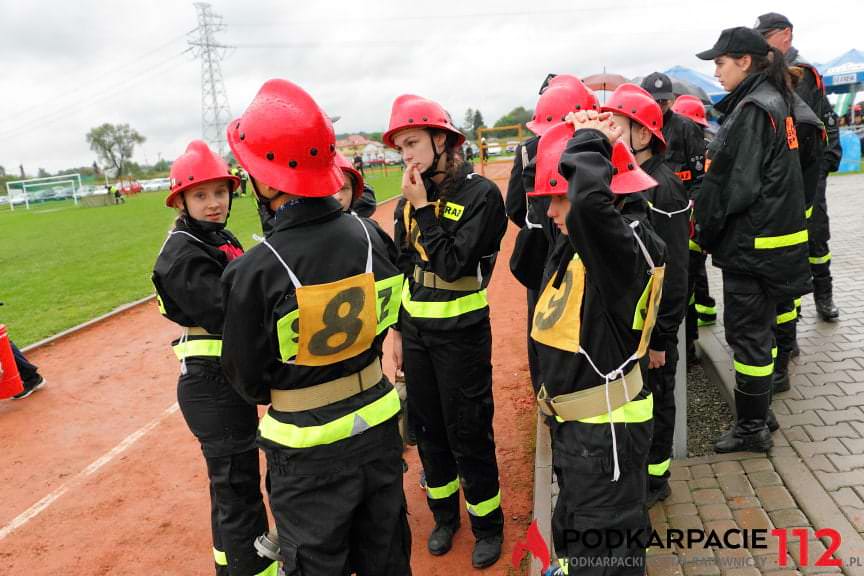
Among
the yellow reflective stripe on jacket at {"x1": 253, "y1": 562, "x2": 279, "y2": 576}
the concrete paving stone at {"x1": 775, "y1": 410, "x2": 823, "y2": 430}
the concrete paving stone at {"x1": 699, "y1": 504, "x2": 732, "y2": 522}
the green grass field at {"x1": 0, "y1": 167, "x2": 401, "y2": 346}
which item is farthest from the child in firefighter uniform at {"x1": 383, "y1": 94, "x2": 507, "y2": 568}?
the green grass field at {"x1": 0, "y1": 167, "x2": 401, "y2": 346}

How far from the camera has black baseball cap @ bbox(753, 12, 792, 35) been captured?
17.1 ft

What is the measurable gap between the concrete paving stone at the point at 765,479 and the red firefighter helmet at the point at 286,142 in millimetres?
3117

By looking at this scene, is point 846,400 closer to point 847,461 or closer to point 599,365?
point 847,461

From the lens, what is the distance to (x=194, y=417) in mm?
3168

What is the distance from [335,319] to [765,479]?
9.73 ft

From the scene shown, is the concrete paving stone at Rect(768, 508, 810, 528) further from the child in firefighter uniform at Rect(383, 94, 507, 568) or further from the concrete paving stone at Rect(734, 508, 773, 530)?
the child in firefighter uniform at Rect(383, 94, 507, 568)

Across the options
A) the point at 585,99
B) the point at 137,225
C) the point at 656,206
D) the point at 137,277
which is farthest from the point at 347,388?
the point at 137,225

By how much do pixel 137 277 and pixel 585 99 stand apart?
1250 cm

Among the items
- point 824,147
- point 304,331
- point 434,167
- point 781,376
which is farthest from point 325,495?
point 824,147

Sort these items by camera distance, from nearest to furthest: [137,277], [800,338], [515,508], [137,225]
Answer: [515,508] < [800,338] < [137,277] < [137,225]

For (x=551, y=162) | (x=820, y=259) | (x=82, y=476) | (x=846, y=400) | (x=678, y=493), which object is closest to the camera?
(x=551, y=162)

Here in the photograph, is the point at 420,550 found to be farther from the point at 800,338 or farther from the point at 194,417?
the point at 800,338

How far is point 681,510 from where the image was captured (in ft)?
11.6

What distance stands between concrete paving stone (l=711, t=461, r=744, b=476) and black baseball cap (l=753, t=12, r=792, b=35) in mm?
3748
